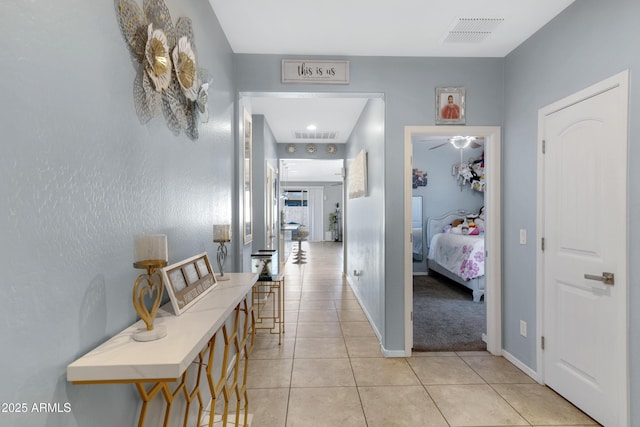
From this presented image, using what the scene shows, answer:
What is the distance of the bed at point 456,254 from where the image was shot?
186 inches

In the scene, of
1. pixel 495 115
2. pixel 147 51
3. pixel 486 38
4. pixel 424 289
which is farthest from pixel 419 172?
pixel 147 51

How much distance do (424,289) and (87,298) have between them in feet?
17.2

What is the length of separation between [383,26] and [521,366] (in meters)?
3.00

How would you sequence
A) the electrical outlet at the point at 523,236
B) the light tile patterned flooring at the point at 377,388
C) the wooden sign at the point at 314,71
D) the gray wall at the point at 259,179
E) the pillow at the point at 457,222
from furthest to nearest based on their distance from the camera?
the pillow at the point at 457,222 → the gray wall at the point at 259,179 → the wooden sign at the point at 314,71 → the electrical outlet at the point at 523,236 → the light tile patterned flooring at the point at 377,388

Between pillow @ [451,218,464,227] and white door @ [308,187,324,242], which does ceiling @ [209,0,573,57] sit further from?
white door @ [308,187,324,242]

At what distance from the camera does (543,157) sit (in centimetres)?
249

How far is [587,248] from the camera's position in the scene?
210 cm

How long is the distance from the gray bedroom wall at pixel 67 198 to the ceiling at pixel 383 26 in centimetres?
154

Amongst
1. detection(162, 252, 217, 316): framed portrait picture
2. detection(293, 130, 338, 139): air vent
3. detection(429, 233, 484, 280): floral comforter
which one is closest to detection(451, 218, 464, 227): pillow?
detection(429, 233, 484, 280): floral comforter

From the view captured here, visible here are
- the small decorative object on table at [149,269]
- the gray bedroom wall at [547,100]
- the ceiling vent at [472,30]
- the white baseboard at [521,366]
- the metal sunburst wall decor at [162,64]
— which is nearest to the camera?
the small decorative object on table at [149,269]

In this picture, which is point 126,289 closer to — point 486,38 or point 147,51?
point 147,51

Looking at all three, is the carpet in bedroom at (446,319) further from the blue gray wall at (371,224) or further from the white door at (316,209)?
the white door at (316,209)

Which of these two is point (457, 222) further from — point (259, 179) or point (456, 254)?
point (259, 179)

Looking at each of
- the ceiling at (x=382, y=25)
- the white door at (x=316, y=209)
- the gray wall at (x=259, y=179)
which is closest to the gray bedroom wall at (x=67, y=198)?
the ceiling at (x=382, y=25)
